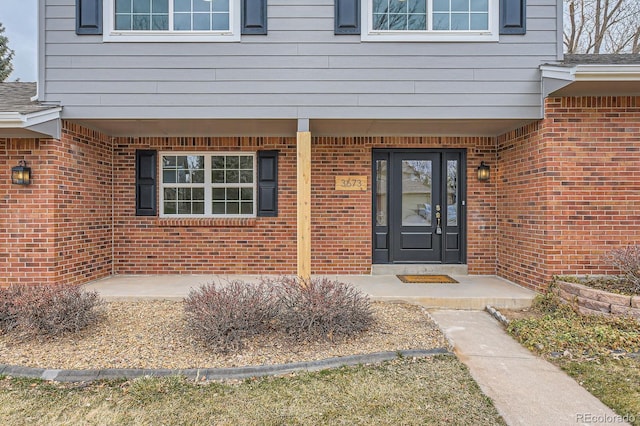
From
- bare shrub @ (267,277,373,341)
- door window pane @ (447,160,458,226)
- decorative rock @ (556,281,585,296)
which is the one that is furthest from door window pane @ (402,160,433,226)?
bare shrub @ (267,277,373,341)

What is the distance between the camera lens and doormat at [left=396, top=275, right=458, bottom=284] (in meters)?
5.72

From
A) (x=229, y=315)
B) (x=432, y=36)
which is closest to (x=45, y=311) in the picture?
(x=229, y=315)

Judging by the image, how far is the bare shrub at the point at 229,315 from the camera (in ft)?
10.8

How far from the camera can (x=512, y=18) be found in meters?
5.04

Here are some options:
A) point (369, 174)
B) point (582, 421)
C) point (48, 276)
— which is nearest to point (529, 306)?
point (582, 421)

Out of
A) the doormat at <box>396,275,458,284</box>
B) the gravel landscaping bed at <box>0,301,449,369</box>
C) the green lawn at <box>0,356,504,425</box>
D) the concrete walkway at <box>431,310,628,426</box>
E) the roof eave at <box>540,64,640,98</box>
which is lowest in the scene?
the concrete walkway at <box>431,310,628,426</box>

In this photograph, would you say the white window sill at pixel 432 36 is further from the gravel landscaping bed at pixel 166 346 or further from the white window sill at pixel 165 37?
the gravel landscaping bed at pixel 166 346

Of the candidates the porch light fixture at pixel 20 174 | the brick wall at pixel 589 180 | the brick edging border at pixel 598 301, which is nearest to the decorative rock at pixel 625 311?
the brick edging border at pixel 598 301

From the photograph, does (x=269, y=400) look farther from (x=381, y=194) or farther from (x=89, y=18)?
(x=89, y=18)

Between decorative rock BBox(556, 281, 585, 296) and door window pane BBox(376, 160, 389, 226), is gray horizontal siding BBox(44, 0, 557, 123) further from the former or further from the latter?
decorative rock BBox(556, 281, 585, 296)

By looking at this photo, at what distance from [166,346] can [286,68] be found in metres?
3.78

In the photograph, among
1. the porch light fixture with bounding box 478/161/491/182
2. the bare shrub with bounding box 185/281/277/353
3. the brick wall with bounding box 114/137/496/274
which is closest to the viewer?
the bare shrub with bounding box 185/281/277/353

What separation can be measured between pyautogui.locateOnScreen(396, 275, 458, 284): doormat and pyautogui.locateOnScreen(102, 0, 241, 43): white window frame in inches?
173

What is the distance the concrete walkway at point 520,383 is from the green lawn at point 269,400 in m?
0.19
